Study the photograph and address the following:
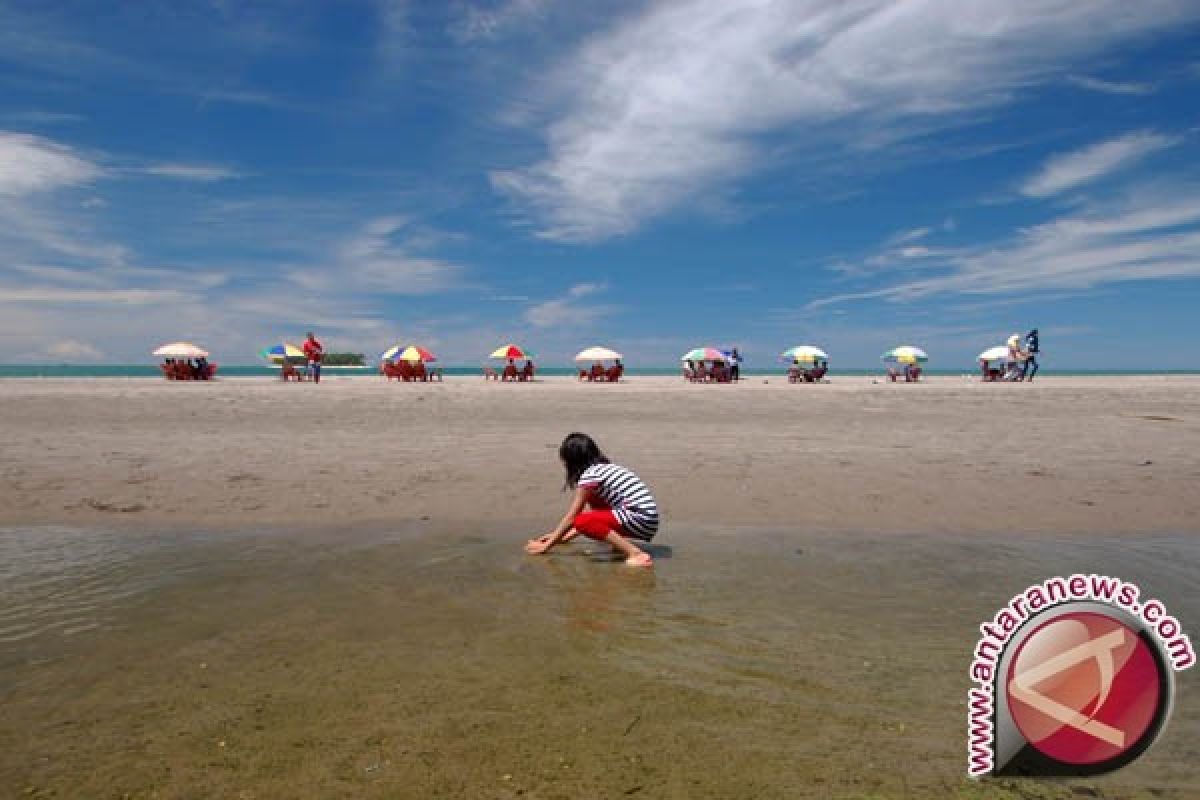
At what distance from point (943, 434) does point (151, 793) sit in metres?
12.8

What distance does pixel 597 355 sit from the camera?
3800 cm

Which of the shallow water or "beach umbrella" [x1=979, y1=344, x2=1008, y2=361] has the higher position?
"beach umbrella" [x1=979, y1=344, x2=1008, y2=361]

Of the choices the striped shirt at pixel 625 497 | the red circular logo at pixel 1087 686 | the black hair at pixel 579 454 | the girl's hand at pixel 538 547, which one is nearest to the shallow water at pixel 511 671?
the girl's hand at pixel 538 547

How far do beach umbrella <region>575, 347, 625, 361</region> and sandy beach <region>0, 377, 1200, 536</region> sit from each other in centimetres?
2257

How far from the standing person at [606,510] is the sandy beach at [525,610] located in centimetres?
27

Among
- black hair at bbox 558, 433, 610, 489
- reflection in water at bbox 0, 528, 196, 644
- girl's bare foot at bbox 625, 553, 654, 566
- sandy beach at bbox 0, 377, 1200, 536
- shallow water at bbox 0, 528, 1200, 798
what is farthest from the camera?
sandy beach at bbox 0, 377, 1200, 536

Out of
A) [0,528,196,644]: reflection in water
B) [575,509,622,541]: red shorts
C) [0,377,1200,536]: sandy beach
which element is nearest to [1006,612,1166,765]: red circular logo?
[575,509,622,541]: red shorts

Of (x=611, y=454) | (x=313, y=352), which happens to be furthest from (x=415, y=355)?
(x=611, y=454)

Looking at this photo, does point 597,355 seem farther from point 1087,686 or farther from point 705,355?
point 1087,686

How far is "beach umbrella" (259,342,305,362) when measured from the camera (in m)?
34.7

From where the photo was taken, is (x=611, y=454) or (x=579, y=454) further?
(x=611, y=454)

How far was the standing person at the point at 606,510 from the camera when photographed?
566 centimetres

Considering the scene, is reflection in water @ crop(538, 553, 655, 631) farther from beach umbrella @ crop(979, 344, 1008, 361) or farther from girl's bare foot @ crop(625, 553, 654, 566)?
beach umbrella @ crop(979, 344, 1008, 361)

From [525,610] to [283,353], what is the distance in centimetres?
3530
